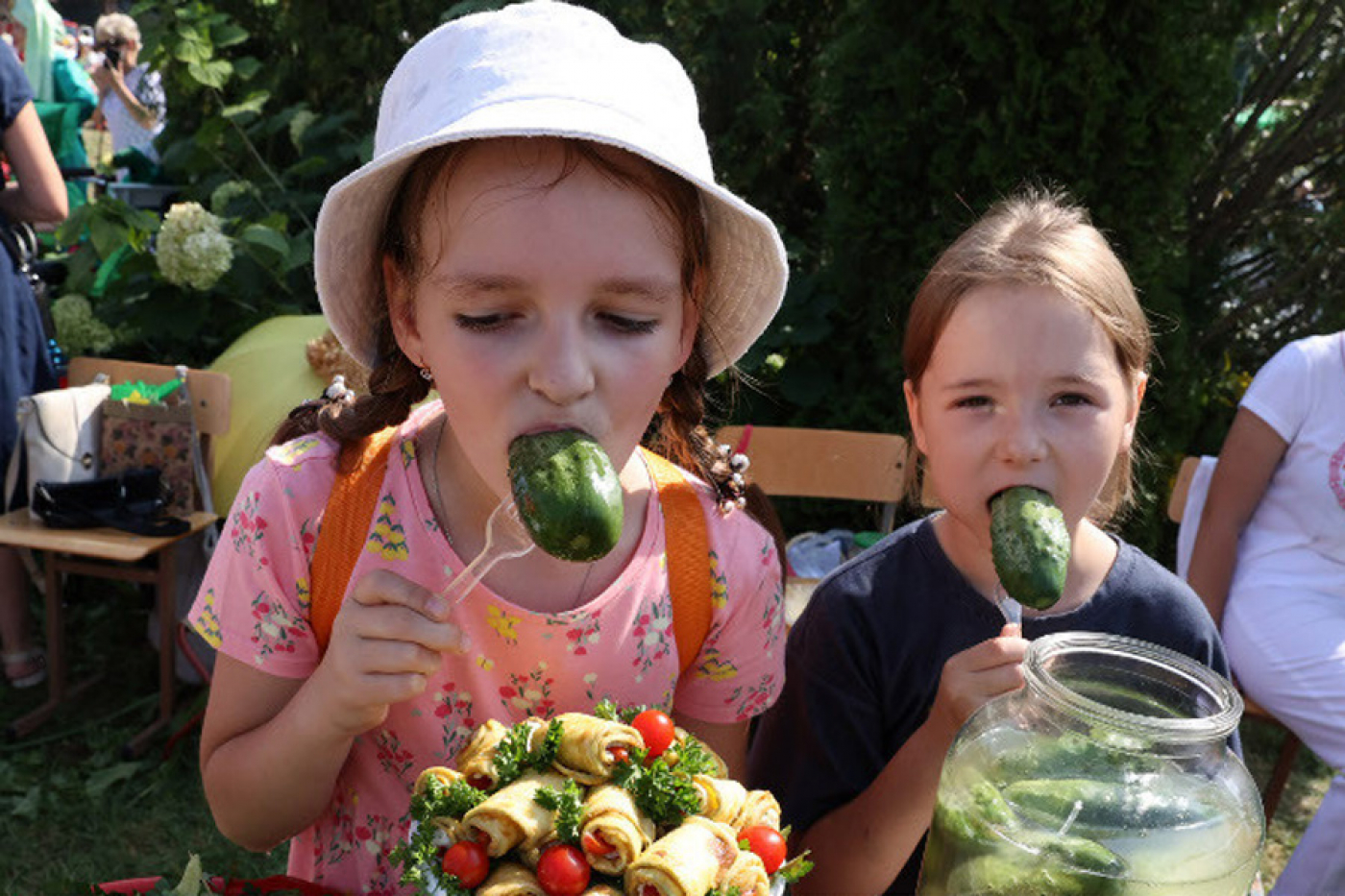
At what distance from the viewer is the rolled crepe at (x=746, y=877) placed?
4.05 feet

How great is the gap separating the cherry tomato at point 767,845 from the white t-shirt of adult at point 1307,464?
301 cm

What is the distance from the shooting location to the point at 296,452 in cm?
182

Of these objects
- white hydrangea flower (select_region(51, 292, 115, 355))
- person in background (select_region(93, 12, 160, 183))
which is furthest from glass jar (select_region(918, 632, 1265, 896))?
person in background (select_region(93, 12, 160, 183))

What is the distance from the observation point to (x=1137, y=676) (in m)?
1.43

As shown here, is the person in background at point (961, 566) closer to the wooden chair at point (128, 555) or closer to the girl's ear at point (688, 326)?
the girl's ear at point (688, 326)

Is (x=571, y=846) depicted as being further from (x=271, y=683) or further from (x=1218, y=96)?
(x=1218, y=96)

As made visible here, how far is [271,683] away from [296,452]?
36cm

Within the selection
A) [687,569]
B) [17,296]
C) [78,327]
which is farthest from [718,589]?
[78,327]

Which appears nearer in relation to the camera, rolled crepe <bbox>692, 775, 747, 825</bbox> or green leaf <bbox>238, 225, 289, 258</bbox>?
rolled crepe <bbox>692, 775, 747, 825</bbox>

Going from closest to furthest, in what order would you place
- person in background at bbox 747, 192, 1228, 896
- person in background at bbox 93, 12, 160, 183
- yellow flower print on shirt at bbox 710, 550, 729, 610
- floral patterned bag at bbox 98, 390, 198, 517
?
person in background at bbox 747, 192, 1228, 896 → yellow flower print on shirt at bbox 710, 550, 729, 610 → floral patterned bag at bbox 98, 390, 198, 517 → person in background at bbox 93, 12, 160, 183

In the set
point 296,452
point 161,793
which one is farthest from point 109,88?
point 296,452

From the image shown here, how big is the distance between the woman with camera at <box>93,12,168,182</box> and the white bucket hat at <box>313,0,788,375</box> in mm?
7630

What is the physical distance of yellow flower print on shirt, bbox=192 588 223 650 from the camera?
1.71 m

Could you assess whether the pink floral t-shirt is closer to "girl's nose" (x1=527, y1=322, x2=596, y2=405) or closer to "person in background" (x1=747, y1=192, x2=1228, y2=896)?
"person in background" (x1=747, y1=192, x2=1228, y2=896)
